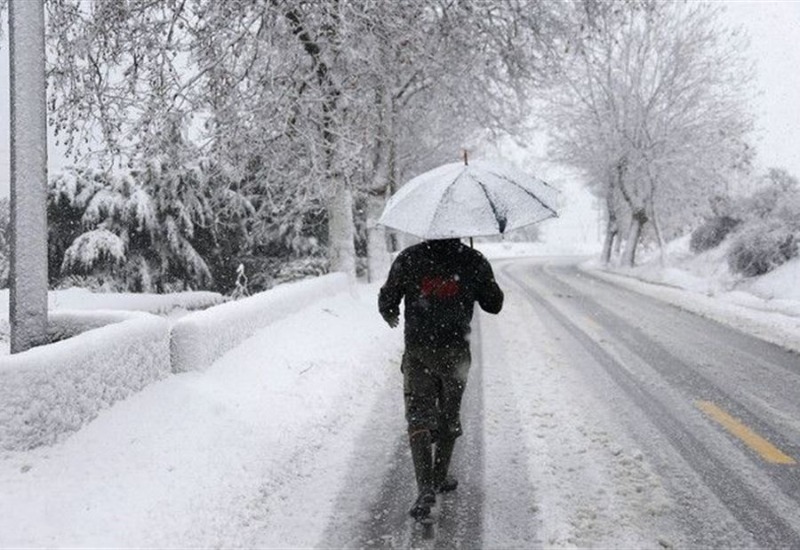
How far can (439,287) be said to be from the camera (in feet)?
14.0

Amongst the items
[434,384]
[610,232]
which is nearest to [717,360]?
[434,384]

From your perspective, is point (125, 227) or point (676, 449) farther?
point (125, 227)

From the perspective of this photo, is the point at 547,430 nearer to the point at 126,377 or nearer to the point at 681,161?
the point at 126,377

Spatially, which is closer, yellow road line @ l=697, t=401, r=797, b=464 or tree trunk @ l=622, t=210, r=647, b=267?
yellow road line @ l=697, t=401, r=797, b=464

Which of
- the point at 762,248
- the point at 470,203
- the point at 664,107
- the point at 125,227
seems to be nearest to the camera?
the point at 470,203

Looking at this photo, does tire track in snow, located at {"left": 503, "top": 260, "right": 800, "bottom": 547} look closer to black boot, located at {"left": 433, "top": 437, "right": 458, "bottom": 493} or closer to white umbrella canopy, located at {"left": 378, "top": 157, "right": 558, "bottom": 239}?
black boot, located at {"left": 433, "top": 437, "right": 458, "bottom": 493}

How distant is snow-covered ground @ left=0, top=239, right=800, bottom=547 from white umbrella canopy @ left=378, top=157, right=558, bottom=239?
1.80 metres

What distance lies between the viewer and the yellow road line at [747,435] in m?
5.24

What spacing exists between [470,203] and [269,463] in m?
2.39

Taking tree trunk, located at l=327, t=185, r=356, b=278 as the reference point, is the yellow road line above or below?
below

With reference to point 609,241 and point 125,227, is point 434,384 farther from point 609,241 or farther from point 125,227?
point 609,241

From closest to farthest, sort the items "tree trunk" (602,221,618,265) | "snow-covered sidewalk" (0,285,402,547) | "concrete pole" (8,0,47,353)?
1. "snow-covered sidewalk" (0,285,402,547)
2. "concrete pole" (8,0,47,353)
3. "tree trunk" (602,221,618,265)

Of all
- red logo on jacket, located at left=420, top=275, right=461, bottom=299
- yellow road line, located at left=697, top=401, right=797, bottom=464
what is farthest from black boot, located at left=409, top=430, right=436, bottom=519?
yellow road line, located at left=697, top=401, right=797, bottom=464

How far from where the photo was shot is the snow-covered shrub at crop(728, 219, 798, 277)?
798 inches
